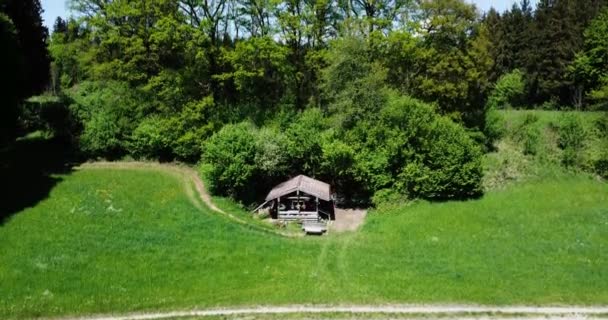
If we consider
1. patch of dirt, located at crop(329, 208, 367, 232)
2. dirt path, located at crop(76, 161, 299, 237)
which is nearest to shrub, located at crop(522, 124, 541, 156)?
patch of dirt, located at crop(329, 208, 367, 232)

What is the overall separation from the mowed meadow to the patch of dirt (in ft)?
3.06

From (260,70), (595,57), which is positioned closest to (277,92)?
(260,70)

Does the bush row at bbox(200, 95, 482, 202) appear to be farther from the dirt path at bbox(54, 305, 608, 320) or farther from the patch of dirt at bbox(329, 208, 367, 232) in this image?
the dirt path at bbox(54, 305, 608, 320)

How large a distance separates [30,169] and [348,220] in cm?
2347

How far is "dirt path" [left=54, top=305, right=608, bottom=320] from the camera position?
2503 centimetres

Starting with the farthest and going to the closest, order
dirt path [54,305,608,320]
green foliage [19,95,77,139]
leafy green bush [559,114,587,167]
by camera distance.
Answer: green foliage [19,95,77,139]
leafy green bush [559,114,587,167]
dirt path [54,305,608,320]

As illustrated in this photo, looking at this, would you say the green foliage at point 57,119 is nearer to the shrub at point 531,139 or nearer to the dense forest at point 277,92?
the dense forest at point 277,92

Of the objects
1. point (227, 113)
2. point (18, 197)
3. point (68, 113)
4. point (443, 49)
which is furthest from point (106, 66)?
point (443, 49)

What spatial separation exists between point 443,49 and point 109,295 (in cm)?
3220

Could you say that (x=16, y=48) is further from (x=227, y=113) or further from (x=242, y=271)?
(x=242, y=271)

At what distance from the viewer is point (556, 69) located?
215 ft

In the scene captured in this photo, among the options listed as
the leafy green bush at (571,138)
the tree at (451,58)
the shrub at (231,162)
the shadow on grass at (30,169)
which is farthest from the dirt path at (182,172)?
the leafy green bush at (571,138)

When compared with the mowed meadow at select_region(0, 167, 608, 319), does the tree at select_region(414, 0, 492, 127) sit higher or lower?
higher

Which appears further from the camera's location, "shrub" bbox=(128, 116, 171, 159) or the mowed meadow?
"shrub" bbox=(128, 116, 171, 159)
